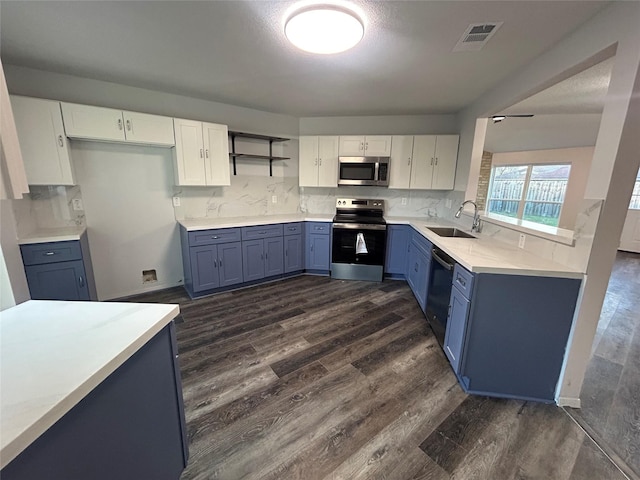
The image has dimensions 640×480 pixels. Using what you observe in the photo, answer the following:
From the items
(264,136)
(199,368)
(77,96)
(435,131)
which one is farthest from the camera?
(435,131)

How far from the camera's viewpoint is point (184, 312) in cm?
293

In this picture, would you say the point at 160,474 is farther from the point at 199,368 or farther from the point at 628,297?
the point at 628,297

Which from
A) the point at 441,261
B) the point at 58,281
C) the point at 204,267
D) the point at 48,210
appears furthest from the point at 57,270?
the point at 441,261

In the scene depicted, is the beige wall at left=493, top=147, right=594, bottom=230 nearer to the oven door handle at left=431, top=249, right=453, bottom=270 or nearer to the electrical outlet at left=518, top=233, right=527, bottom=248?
the electrical outlet at left=518, top=233, right=527, bottom=248

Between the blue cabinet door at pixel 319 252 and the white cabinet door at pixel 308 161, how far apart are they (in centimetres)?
83

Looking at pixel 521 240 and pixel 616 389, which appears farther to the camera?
pixel 521 240

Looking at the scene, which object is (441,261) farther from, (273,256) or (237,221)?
(237,221)

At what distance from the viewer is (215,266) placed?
3.31 meters

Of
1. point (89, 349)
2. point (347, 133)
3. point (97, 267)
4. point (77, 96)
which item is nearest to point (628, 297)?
point (347, 133)

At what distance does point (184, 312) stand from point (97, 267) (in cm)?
116

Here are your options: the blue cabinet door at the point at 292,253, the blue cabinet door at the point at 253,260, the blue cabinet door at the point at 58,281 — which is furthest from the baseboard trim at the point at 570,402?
the blue cabinet door at the point at 58,281

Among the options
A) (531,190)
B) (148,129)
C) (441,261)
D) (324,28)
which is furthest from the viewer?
(531,190)

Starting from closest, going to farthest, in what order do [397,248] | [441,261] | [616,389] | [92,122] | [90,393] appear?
[90,393], [616,389], [441,261], [92,122], [397,248]

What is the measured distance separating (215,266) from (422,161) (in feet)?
10.4
